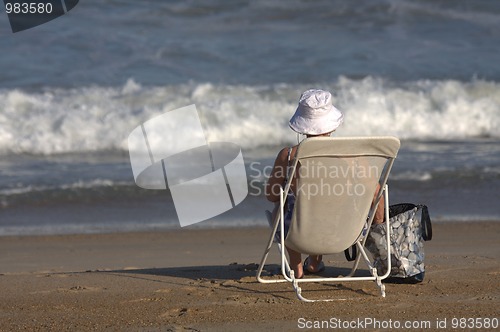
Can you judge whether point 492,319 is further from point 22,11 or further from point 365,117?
point 22,11

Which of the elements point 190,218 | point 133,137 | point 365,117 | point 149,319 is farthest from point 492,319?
point 365,117

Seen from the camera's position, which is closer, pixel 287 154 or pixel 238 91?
pixel 287 154

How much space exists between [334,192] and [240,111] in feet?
29.5

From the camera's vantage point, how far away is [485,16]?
738 inches

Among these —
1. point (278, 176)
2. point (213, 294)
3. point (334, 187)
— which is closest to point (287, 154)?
point (278, 176)

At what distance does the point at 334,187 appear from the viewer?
16.3 ft

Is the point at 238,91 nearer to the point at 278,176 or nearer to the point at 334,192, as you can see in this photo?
the point at 278,176

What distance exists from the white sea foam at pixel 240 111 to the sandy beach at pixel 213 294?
5.39 metres

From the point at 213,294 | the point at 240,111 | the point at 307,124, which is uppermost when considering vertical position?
the point at 307,124

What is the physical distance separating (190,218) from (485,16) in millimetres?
11785

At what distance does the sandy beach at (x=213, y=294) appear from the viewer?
16.0 ft

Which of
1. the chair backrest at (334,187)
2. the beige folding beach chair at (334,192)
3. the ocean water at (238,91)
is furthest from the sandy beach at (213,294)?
the ocean water at (238,91)

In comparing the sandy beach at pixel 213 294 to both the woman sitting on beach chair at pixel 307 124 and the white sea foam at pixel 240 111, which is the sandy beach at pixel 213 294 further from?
the white sea foam at pixel 240 111

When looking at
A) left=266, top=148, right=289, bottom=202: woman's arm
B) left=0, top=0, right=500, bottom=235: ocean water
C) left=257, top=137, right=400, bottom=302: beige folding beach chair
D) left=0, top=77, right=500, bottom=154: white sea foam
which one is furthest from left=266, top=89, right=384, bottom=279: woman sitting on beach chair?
left=0, top=77, right=500, bottom=154: white sea foam
